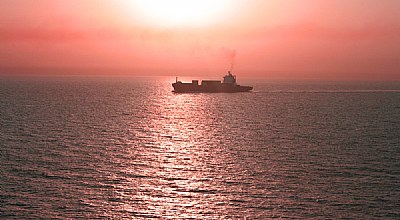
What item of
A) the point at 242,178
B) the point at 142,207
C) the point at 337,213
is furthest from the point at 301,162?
the point at 142,207

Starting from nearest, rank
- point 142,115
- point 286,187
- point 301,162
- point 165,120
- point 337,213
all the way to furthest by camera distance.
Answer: point 337,213
point 286,187
point 301,162
point 165,120
point 142,115

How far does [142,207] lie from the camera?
4444cm

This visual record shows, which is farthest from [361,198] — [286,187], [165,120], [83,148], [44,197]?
[165,120]

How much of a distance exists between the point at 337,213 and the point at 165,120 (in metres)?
83.2

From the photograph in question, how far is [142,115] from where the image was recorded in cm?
13325

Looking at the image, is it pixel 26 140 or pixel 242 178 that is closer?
pixel 242 178

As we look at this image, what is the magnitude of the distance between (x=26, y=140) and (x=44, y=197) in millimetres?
36991

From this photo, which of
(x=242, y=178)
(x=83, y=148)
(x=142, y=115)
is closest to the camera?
(x=242, y=178)

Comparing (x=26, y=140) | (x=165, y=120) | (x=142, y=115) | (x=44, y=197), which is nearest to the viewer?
(x=44, y=197)

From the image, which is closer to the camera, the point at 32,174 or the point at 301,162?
the point at 32,174

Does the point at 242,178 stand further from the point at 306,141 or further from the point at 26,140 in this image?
the point at 26,140

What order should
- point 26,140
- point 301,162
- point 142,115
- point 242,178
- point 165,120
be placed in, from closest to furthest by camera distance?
point 242,178 → point 301,162 → point 26,140 → point 165,120 → point 142,115

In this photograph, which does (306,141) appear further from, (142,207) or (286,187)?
(142,207)

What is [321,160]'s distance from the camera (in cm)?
6438
